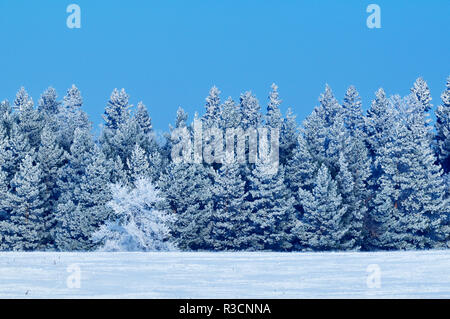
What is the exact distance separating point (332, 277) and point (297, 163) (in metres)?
54.6

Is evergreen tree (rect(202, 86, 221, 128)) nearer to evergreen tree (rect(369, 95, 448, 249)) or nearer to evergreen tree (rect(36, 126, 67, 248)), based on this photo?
evergreen tree (rect(36, 126, 67, 248))

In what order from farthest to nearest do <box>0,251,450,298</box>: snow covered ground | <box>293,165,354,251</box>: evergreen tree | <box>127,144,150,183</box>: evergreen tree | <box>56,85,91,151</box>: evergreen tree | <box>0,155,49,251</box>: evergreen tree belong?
<box>56,85,91,151</box>: evergreen tree
<box>127,144,150,183</box>: evergreen tree
<box>0,155,49,251</box>: evergreen tree
<box>293,165,354,251</box>: evergreen tree
<box>0,251,450,298</box>: snow covered ground

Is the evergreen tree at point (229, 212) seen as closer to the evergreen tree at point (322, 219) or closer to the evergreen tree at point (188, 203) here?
the evergreen tree at point (188, 203)

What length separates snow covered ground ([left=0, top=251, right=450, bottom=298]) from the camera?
50.5 feet

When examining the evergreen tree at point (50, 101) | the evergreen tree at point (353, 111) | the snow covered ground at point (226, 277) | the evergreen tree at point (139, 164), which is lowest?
the snow covered ground at point (226, 277)

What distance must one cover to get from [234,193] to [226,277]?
53008 millimetres

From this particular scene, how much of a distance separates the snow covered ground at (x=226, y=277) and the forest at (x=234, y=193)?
40.2 meters

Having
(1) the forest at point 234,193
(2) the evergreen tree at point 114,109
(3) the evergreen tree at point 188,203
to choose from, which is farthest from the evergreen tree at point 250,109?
(3) the evergreen tree at point 188,203

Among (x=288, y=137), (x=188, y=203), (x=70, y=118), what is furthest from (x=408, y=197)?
(x=70, y=118)

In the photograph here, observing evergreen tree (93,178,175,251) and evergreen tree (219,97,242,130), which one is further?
evergreen tree (219,97,242,130)

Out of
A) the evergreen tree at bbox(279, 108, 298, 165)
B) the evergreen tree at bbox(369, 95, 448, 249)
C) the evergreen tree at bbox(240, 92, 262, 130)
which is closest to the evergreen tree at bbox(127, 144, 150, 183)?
the evergreen tree at bbox(279, 108, 298, 165)

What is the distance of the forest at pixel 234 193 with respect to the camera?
67438mm

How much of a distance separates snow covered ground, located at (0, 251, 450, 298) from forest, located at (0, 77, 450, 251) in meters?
40.2
